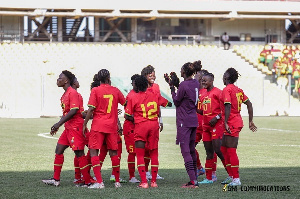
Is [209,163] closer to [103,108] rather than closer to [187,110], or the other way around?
[187,110]

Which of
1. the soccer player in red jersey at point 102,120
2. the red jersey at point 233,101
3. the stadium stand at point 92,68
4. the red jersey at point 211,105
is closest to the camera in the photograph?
the soccer player in red jersey at point 102,120

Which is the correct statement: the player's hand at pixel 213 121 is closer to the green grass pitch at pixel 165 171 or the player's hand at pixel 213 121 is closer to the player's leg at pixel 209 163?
the player's leg at pixel 209 163

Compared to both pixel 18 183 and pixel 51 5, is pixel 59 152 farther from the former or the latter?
pixel 51 5

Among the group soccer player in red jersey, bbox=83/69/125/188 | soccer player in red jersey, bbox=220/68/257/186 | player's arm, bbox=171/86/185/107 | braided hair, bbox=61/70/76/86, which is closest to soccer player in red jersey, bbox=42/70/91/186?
braided hair, bbox=61/70/76/86

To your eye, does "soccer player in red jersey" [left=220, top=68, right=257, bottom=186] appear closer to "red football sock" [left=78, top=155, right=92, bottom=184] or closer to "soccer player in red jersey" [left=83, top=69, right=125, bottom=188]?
"soccer player in red jersey" [left=83, top=69, right=125, bottom=188]

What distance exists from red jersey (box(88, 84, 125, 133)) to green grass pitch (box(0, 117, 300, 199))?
0.94 meters

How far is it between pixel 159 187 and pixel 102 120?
134 centimetres

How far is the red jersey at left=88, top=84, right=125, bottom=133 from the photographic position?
11148 millimetres

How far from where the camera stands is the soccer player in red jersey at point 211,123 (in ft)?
39.2

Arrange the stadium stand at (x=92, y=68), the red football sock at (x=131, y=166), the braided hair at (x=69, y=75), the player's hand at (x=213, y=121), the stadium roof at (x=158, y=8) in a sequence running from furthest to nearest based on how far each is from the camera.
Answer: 1. the stadium roof at (x=158, y=8)
2. the stadium stand at (x=92, y=68)
3. the red football sock at (x=131, y=166)
4. the player's hand at (x=213, y=121)
5. the braided hair at (x=69, y=75)

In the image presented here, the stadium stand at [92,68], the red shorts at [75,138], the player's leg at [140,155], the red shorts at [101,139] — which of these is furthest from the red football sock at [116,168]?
the stadium stand at [92,68]

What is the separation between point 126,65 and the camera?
46.8m

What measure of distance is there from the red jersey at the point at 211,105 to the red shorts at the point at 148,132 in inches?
44.0

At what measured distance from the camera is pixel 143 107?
11.3 meters
